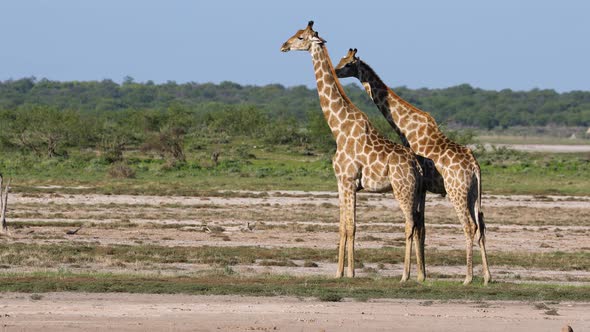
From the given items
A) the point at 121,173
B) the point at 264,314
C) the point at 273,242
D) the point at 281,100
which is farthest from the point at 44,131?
the point at 281,100

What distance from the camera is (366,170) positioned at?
19.1 metres

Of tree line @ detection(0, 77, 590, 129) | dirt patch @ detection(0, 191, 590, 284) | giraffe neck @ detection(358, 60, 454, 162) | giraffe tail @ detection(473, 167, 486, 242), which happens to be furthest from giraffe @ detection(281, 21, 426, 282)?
tree line @ detection(0, 77, 590, 129)

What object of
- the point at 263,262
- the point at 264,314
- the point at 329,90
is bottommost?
the point at 263,262

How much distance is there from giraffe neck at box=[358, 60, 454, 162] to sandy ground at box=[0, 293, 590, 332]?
3137 millimetres

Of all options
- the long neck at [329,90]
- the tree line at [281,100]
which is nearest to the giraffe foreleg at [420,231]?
the long neck at [329,90]

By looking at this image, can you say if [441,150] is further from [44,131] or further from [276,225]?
[44,131]

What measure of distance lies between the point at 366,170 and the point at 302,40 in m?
2.54

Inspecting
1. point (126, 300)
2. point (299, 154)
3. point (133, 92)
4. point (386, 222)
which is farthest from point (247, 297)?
point (133, 92)

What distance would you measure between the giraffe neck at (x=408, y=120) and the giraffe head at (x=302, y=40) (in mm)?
1088

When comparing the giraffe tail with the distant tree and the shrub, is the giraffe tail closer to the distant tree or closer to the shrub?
the shrub

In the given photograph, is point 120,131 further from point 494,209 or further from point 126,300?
point 126,300

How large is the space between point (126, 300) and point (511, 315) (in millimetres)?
5263

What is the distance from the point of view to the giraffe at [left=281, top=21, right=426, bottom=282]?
18.8 m

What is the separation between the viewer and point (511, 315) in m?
16.7
